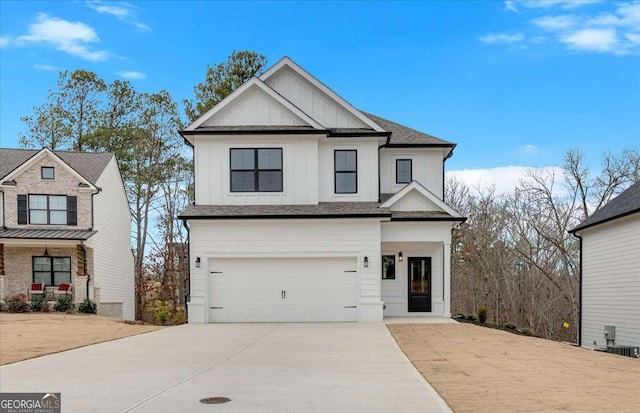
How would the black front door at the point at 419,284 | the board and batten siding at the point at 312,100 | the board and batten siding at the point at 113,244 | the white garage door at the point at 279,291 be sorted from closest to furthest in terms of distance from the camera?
the white garage door at the point at 279,291 < the board and batten siding at the point at 312,100 < the black front door at the point at 419,284 < the board and batten siding at the point at 113,244

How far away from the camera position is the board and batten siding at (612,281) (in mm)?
16109

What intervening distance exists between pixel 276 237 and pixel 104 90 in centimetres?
2426

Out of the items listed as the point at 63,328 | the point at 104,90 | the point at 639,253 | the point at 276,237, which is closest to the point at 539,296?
the point at 639,253

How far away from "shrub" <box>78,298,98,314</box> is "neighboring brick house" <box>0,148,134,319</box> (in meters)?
0.52

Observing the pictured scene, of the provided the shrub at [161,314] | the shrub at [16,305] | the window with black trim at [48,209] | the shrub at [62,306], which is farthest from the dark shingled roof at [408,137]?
the shrub at [161,314]

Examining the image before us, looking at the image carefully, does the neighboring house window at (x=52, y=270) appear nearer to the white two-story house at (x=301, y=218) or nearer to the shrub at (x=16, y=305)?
the shrub at (x=16, y=305)

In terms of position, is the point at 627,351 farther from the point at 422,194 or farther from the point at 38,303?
the point at 38,303

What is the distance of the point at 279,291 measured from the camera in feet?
62.0

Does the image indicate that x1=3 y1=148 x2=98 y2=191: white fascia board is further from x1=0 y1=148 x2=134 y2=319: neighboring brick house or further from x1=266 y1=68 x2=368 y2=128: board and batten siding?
x1=266 y1=68 x2=368 y2=128: board and batten siding

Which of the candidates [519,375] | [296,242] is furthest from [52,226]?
[519,375]

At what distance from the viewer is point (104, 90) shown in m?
37.1

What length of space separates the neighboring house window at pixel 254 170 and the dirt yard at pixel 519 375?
318 inches

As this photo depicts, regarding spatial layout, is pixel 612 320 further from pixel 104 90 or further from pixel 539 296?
pixel 104 90

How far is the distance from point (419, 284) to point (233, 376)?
13.5 metres
